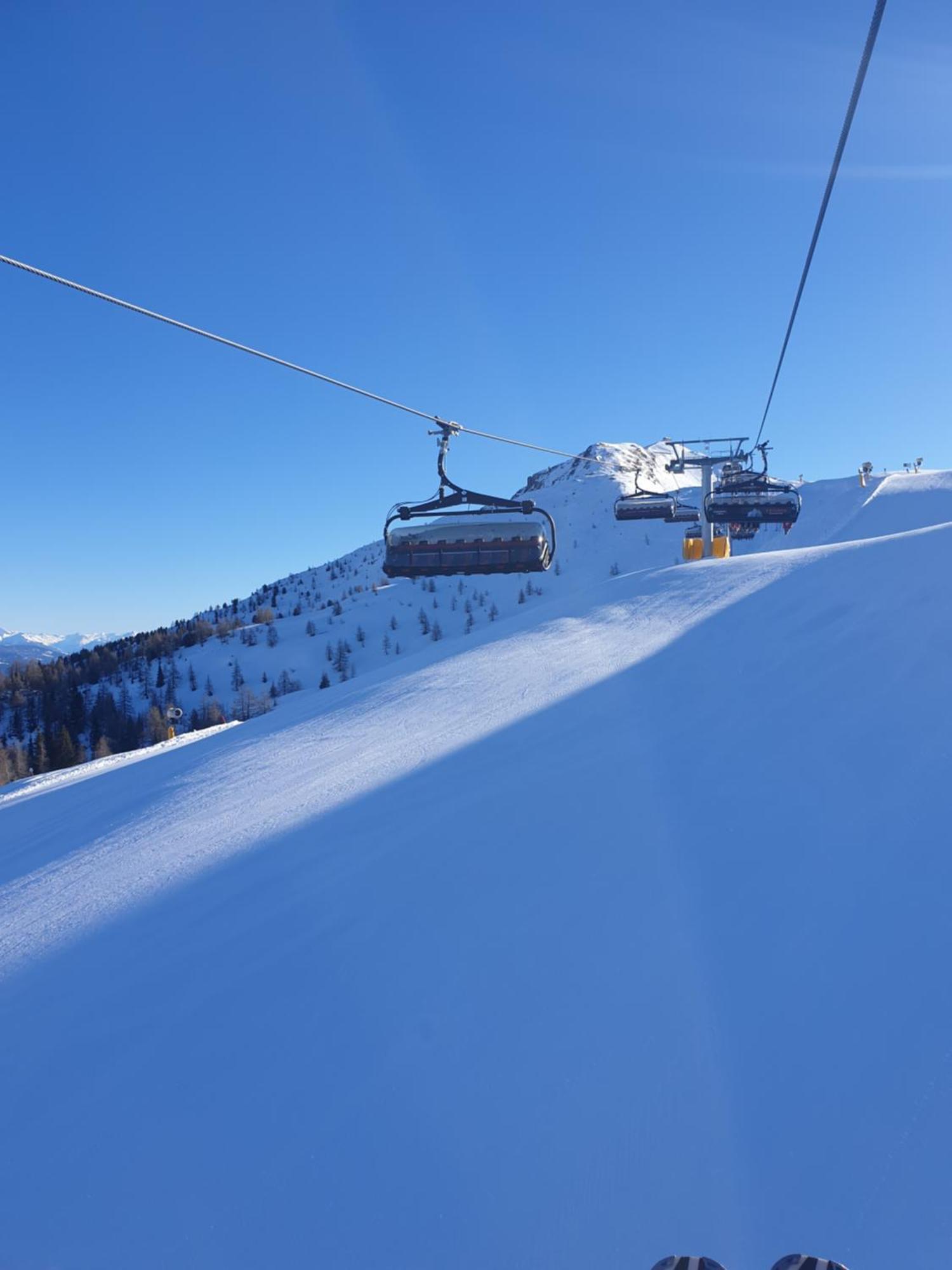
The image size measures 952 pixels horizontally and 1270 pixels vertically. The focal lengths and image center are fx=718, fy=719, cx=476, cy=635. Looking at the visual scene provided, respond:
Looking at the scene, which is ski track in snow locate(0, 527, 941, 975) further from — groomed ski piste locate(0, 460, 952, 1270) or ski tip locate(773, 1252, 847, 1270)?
ski tip locate(773, 1252, 847, 1270)

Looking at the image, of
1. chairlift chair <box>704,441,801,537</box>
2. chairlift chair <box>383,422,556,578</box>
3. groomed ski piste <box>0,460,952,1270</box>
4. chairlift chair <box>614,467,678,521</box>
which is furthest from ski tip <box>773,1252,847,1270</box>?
chairlift chair <box>614,467,678,521</box>

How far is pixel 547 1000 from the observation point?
14.0 ft

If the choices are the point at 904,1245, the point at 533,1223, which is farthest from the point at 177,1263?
the point at 904,1245

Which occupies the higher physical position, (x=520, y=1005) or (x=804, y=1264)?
(x=520, y=1005)

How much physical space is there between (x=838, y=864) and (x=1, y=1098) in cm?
551

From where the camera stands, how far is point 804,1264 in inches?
104

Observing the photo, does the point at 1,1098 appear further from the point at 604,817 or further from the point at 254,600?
the point at 254,600

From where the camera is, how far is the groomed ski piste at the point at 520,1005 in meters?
3.20

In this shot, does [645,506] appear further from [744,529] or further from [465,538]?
[465,538]

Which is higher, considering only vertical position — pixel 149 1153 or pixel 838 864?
pixel 838 864

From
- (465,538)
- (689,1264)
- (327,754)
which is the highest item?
(465,538)

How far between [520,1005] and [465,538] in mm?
4448

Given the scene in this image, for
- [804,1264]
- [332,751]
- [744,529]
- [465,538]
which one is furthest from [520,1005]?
[744,529]

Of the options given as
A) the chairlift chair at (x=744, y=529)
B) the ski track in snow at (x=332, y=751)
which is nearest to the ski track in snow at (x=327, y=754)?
the ski track in snow at (x=332, y=751)
